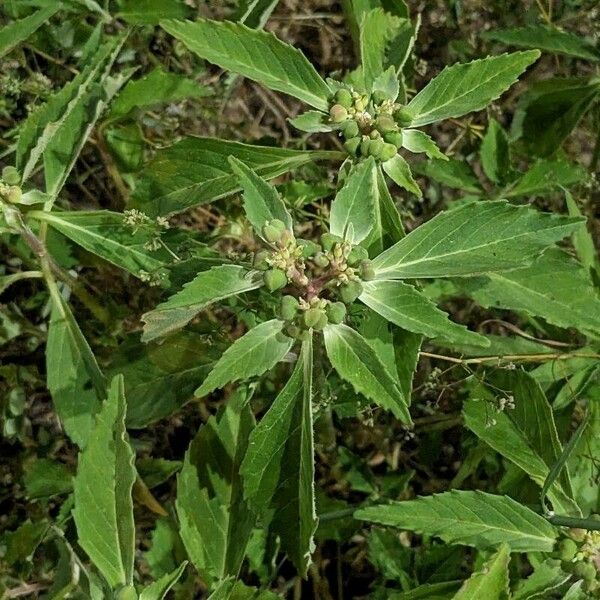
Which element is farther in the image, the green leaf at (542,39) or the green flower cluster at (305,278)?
the green leaf at (542,39)

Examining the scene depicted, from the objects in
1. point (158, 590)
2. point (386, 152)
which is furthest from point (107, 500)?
point (386, 152)

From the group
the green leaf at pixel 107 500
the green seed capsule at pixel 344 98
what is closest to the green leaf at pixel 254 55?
the green seed capsule at pixel 344 98

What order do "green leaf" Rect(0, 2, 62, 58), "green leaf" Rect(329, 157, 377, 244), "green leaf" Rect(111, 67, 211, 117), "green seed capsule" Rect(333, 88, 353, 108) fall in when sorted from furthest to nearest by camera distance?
"green leaf" Rect(111, 67, 211, 117), "green leaf" Rect(0, 2, 62, 58), "green seed capsule" Rect(333, 88, 353, 108), "green leaf" Rect(329, 157, 377, 244)

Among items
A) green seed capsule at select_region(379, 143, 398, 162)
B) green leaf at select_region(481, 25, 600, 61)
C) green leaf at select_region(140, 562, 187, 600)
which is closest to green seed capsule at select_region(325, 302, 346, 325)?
green seed capsule at select_region(379, 143, 398, 162)

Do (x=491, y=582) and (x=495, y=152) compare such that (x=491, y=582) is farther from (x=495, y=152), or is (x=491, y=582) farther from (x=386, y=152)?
(x=495, y=152)

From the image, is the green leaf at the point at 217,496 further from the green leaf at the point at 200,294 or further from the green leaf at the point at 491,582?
the green leaf at the point at 491,582

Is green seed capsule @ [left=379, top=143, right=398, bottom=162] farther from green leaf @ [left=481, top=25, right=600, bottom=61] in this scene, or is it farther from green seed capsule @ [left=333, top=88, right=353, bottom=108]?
green leaf @ [left=481, top=25, right=600, bottom=61]
